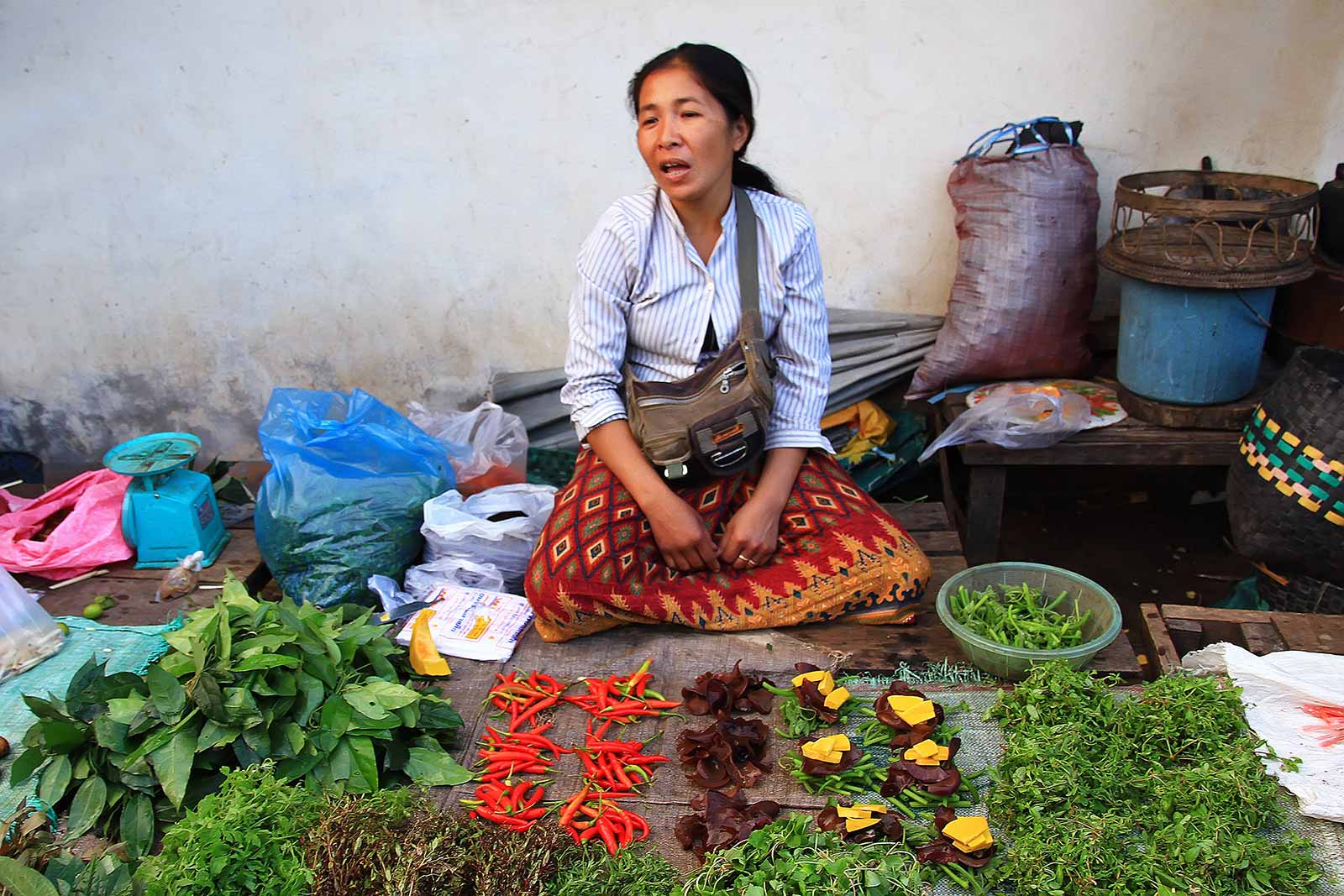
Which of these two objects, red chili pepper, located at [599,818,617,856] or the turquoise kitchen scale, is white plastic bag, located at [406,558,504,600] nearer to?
the turquoise kitchen scale

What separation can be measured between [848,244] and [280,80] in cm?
235

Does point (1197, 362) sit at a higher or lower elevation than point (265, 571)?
higher

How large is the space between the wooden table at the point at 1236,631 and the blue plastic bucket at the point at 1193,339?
95 cm

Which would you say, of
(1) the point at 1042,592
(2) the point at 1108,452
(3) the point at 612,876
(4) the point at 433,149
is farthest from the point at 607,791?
(4) the point at 433,149

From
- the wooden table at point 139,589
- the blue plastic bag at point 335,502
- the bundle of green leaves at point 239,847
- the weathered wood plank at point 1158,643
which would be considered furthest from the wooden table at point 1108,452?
the wooden table at point 139,589

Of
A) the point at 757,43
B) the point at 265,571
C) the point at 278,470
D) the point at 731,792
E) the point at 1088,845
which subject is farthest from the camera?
the point at 757,43

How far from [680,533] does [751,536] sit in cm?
21

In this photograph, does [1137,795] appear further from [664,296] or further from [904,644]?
[664,296]

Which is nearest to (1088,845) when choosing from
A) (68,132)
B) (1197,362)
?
(1197,362)

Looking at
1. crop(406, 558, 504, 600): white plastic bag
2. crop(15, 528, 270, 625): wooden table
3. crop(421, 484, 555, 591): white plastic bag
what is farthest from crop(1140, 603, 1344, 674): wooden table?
crop(15, 528, 270, 625): wooden table

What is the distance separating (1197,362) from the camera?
3.34 metres

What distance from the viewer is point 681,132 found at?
261 centimetres

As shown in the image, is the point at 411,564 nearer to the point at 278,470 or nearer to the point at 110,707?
the point at 278,470

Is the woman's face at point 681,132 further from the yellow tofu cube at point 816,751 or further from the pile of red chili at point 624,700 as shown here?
the yellow tofu cube at point 816,751
